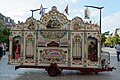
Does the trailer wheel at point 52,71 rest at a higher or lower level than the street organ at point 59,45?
lower

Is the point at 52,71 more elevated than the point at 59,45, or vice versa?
the point at 59,45

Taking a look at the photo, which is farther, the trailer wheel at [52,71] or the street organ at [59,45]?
the street organ at [59,45]

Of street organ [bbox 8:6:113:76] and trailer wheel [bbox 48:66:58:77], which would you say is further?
street organ [bbox 8:6:113:76]

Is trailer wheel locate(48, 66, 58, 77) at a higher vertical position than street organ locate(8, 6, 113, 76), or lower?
lower

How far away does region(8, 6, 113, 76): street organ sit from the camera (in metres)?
14.3

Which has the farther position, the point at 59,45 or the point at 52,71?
the point at 59,45

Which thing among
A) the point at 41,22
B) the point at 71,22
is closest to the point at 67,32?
the point at 71,22

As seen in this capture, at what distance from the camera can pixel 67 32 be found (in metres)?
14.4

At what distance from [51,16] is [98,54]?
3120mm

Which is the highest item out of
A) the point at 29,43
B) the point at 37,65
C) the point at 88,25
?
the point at 88,25

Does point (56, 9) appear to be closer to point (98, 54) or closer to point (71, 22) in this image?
point (71, 22)

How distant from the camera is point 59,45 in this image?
14398mm

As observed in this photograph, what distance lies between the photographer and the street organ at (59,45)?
46.8 ft

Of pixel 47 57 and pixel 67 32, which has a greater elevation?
pixel 67 32
